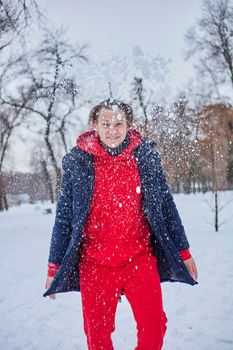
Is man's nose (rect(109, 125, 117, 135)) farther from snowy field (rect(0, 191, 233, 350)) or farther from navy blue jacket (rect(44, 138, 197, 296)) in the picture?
snowy field (rect(0, 191, 233, 350))

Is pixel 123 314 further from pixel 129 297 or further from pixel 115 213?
pixel 115 213

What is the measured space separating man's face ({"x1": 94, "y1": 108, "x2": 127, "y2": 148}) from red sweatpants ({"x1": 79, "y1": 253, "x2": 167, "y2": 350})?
74cm

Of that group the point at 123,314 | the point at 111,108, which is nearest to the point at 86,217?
the point at 111,108

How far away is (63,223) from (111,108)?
0.79 m

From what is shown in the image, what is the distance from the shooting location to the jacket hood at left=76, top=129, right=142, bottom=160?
2.26 m

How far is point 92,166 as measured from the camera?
229 cm

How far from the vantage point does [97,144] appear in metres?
2.30

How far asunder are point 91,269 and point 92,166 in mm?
627

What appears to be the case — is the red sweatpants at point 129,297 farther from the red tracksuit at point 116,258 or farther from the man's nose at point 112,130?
the man's nose at point 112,130

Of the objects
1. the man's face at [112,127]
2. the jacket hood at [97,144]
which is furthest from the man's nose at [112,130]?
the jacket hood at [97,144]

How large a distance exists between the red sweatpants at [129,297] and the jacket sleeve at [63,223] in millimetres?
219

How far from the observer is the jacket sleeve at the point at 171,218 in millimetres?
2348

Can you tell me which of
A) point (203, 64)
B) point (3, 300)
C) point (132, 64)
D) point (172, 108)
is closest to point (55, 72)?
point (172, 108)

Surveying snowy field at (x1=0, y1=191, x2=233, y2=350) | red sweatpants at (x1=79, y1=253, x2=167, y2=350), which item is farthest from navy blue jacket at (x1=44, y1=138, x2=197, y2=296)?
snowy field at (x1=0, y1=191, x2=233, y2=350)
